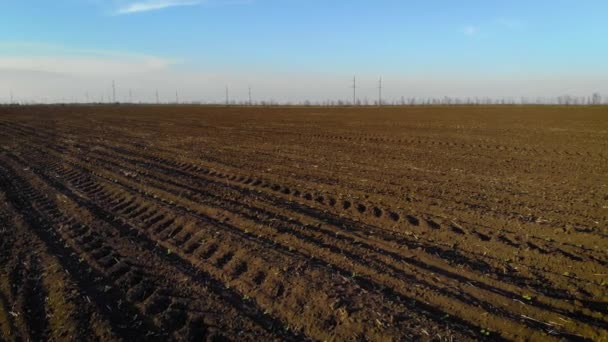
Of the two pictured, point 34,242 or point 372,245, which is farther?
point 34,242

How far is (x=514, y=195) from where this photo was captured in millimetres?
8578

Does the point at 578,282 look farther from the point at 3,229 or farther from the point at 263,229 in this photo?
the point at 3,229

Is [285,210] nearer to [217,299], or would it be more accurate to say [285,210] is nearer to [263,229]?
[263,229]

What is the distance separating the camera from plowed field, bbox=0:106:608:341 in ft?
13.2

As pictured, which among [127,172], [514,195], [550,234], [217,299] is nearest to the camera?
[217,299]

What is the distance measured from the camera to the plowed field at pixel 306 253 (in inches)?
159

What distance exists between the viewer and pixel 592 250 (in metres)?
5.72

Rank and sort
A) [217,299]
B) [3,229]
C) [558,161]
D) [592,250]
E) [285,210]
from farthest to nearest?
[558,161]
[285,210]
[3,229]
[592,250]
[217,299]

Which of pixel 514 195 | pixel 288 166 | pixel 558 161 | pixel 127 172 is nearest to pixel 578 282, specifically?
pixel 514 195

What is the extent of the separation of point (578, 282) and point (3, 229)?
863cm

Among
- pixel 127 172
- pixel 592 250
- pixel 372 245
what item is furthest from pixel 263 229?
pixel 127 172

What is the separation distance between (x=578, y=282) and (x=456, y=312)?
1806 mm

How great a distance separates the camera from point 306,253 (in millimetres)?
5586

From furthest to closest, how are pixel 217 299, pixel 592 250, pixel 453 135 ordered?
pixel 453 135
pixel 592 250
pixel 217 299
